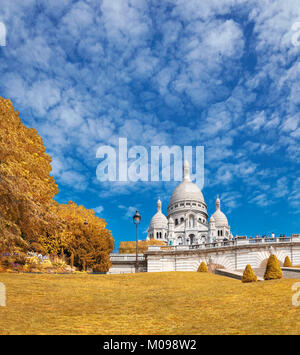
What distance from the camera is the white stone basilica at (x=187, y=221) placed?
116m

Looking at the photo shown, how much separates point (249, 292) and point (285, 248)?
26724mm

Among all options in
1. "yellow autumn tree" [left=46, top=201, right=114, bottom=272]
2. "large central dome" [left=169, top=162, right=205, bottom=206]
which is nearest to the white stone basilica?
"large central dome" [left=169, top=162, right=205, bottom=206]

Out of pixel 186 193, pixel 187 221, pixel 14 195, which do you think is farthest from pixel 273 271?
pixel 186 193

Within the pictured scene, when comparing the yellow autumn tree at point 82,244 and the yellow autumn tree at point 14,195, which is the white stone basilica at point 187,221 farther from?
the yellow autumn tree at point 14,195

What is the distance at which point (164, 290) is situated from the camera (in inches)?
843

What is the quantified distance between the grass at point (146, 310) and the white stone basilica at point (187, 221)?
88973 millimetres

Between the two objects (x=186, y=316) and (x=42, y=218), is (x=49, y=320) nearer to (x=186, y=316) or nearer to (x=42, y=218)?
(x=186, y=316)

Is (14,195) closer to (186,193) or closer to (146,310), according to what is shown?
(146,310)

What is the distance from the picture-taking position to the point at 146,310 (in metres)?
15.2

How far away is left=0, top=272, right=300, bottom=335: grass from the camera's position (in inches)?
458

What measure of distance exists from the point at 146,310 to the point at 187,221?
10832 centimetres
